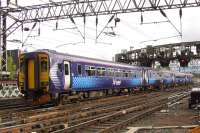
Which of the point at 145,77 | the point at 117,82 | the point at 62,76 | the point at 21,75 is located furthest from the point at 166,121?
the point at 145,77

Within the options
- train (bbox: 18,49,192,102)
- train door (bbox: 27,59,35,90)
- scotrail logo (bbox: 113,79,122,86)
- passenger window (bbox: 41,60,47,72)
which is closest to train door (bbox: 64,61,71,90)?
train (bbox: 18,49,192,102)

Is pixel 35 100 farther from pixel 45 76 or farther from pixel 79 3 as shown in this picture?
pixel 79 3

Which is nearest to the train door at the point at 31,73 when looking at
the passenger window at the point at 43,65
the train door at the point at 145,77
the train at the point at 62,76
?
the train at the point at 62,76

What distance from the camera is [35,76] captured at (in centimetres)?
2423

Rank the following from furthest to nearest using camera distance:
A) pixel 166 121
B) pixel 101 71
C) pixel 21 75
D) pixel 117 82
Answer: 1. pixel 117 82
2. pixel 101 71
3. pixel 21 75
4. pixel 166 121

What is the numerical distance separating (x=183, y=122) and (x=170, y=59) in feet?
225

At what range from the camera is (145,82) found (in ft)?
159

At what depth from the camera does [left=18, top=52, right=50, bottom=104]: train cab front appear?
943 inches

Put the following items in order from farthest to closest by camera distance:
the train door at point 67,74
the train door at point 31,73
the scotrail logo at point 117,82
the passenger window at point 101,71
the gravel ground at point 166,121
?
1. the scotrail logo at point 117,82
2. the passenger window at point 101,71
3. the train door at point 67,74
4. the train door at point 31,73
5. the gravel ground at point 166,121

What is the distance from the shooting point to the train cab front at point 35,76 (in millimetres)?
23953

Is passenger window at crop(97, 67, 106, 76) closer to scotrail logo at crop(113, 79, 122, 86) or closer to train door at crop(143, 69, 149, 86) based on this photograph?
scotrail logo at crop(113, 79, 122, 86)

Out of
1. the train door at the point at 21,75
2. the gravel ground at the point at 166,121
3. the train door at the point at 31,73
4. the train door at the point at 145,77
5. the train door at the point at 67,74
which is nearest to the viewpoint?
the gravel ground at the point at 166,121

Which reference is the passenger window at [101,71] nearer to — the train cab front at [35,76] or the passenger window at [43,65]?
the train cab front at [35,76]

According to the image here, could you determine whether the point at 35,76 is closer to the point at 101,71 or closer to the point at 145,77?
the point at 101,71
